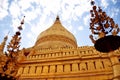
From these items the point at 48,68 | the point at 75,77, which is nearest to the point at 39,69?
the point at 48,68

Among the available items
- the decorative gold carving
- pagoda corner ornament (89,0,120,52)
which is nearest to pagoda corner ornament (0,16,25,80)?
pagoda corner ornament (89,0,120,52)

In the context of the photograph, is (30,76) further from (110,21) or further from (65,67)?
(110,21)

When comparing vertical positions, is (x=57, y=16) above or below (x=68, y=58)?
above

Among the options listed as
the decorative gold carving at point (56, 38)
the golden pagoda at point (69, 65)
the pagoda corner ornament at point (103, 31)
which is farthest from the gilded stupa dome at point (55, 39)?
the pagoda corner ornament at point (103, 31)

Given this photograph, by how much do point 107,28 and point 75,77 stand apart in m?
7.67

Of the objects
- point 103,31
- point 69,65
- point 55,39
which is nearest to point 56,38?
point 55,39

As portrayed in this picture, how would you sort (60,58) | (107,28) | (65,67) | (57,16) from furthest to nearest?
(57,16) < (60,58) < (65,67) < (107,28)

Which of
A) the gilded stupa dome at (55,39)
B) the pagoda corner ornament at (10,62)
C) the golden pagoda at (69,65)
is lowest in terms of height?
the pagoda corner ornament at (10,62)

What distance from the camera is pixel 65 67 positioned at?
15.3 metres

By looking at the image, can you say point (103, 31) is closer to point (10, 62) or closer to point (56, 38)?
point (10, 62)

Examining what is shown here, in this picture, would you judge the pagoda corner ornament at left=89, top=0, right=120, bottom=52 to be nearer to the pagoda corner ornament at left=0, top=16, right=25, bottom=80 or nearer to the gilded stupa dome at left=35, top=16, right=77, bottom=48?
the pagoda corner ornament at left=0, top=16, right=25, bottom=80

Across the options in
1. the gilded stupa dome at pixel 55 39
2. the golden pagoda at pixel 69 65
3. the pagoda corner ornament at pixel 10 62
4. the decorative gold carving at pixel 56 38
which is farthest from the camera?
the decorative gold carving at pixel 56 38

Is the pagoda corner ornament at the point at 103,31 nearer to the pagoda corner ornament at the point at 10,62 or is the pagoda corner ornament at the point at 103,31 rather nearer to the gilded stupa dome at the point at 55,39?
the pagoda corner ornament at the point at 10,62

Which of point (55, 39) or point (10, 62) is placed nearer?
point (10, 62)
